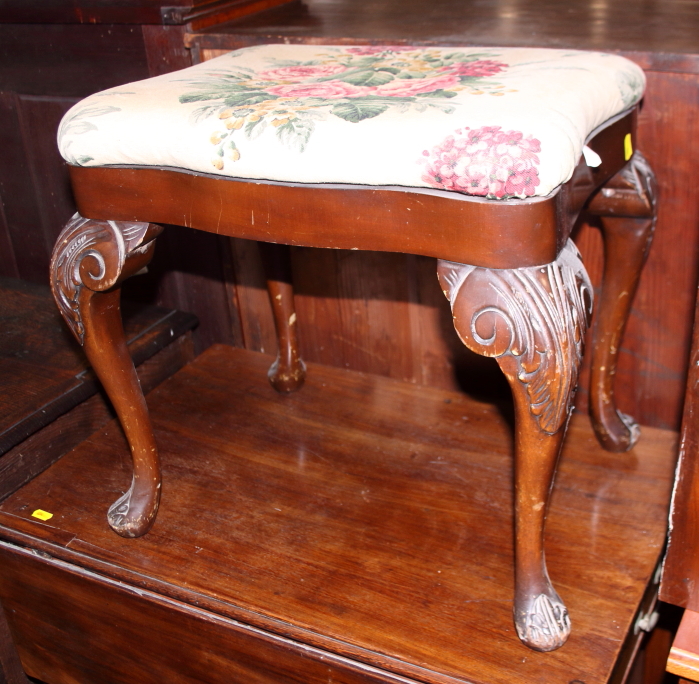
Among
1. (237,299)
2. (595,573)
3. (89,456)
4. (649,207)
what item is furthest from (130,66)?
(595,573)

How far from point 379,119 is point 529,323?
0.61ft

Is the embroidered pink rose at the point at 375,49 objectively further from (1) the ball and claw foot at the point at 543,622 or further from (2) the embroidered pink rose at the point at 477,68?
(1) the ball and claw foot at the point at 543,622

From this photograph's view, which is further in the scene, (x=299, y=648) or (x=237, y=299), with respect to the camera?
(x=237, y=299)

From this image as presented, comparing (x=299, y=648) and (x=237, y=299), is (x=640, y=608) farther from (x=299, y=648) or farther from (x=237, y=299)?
(x=237, y=299)

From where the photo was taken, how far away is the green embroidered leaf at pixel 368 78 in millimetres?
728

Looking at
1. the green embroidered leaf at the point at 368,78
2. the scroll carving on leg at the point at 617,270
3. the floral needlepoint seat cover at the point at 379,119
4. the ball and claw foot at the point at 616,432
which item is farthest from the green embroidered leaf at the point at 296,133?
the ball and claw foot at the point at 616,432

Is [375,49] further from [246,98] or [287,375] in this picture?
[287,375]

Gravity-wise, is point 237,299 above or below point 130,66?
below

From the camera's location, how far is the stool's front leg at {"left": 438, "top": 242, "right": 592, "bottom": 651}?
61 centimetres

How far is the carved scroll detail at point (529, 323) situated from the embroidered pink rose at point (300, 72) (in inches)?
10.1

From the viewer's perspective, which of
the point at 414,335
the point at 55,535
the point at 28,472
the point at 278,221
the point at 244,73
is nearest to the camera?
the point at 278,221

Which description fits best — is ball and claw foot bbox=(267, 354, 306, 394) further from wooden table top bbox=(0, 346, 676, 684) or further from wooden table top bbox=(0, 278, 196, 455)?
wooden table top bbox=(0, 278, 196, 455)

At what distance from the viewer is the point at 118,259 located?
750 mm

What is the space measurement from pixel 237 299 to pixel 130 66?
35 centimetres
